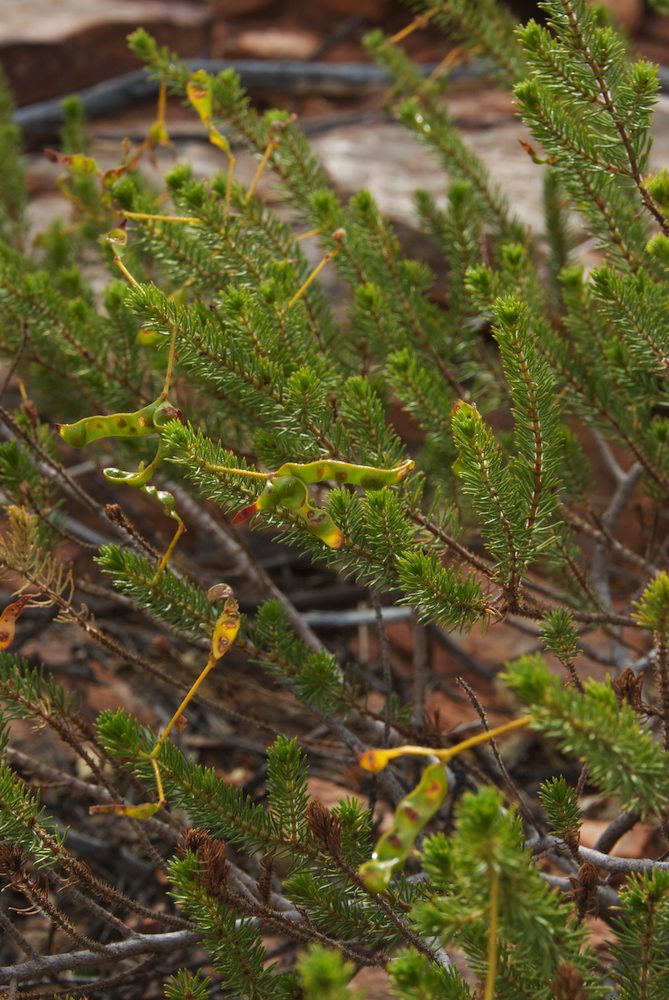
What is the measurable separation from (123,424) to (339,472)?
351mm

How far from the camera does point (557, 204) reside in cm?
Answer: 234

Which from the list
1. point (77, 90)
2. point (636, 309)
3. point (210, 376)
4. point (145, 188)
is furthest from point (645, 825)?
point (77, 90)

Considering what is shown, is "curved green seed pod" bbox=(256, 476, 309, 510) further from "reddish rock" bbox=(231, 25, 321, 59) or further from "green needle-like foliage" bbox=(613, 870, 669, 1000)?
"reddish rock" bbox=(231, 25, 321, 59)

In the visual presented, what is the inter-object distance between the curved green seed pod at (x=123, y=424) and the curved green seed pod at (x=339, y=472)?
231mm

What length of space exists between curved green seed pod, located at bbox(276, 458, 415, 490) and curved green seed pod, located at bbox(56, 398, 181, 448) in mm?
231

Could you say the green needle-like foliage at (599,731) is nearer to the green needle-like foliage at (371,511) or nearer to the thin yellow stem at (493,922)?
the green needle-like foliage at (371,511)

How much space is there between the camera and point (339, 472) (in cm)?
122

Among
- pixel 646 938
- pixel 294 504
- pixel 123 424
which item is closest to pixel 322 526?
pixel 294 504

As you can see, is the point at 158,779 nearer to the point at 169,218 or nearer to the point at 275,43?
the point at 169,218

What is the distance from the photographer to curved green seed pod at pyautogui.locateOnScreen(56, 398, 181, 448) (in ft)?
4.41

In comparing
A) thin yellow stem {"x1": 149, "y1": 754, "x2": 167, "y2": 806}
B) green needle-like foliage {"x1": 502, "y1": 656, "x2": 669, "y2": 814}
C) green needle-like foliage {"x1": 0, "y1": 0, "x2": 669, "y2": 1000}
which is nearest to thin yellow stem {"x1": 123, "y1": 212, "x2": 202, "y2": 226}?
green needle-like foliage {"x1": 0, "y1": 0, "x2": 669, "y2": 1000}

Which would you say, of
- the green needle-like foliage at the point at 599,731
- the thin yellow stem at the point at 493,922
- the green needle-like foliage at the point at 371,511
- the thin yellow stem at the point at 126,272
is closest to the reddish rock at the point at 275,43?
the green needle-like foliage at the point at 371,511

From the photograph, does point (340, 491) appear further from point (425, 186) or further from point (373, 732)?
point (425, 186)

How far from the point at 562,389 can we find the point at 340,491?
685mm
